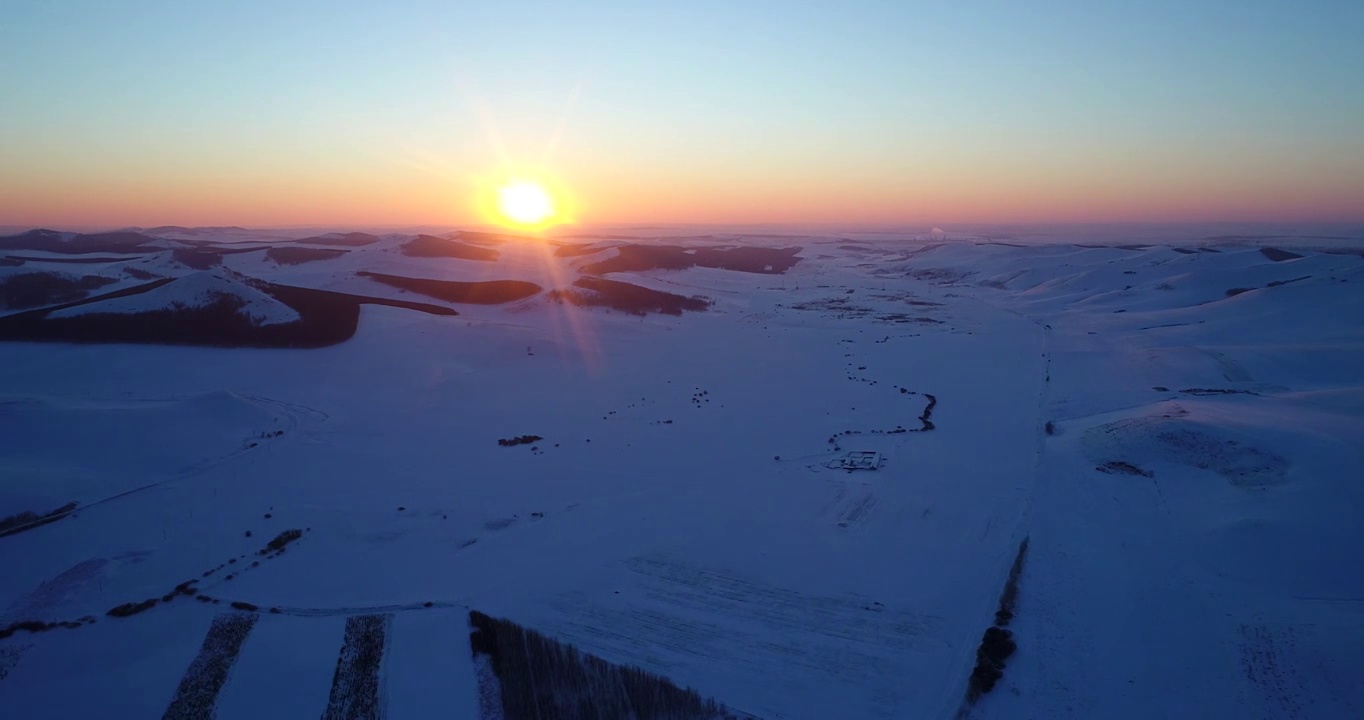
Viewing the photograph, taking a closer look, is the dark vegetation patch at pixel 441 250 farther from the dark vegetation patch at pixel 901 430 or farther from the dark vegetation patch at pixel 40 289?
the dark vegetation patch at pixel 901 430

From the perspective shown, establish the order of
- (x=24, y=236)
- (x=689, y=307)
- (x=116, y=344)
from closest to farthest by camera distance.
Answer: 1. (x=116, y=344)
2. (x=689, y=307)
3. (x=24, y=236)

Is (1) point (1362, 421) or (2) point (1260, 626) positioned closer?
Answer: (2) point (1260, 626)

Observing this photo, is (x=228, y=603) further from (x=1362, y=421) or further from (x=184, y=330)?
(x=1362, y=421)

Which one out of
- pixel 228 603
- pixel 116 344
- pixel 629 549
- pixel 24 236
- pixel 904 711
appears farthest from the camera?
pixel 24 236

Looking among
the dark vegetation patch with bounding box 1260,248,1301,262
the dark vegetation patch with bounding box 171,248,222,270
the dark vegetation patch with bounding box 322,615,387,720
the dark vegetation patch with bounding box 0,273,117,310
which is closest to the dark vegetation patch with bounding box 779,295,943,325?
the dark vegetation patch with bounding box 1260,248,1301,262

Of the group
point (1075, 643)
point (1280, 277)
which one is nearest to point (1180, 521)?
point (1075, 643)

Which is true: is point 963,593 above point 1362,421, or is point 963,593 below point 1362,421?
below

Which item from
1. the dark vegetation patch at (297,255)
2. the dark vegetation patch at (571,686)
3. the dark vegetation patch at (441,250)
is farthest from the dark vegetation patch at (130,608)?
the dark vegetation patch at (297,255)
